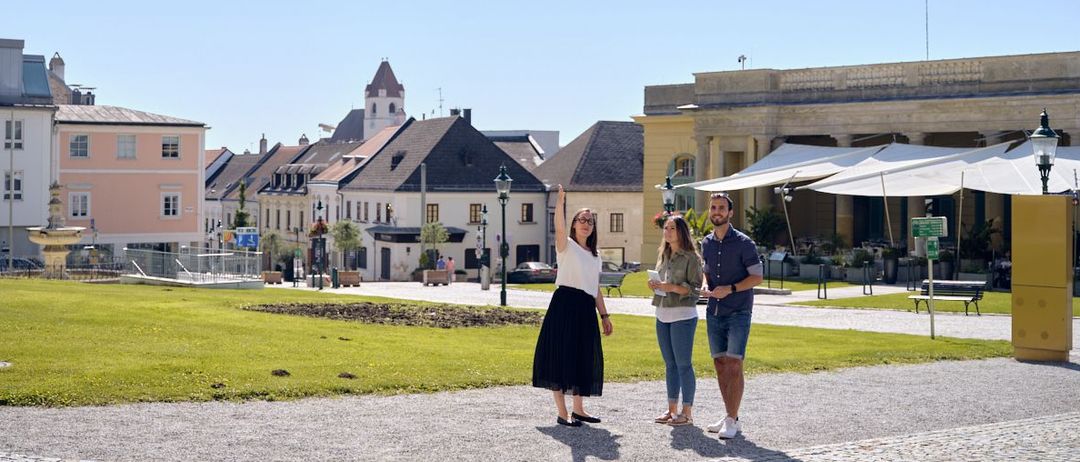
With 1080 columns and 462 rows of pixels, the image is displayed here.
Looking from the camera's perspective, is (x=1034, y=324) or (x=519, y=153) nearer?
(x=1034, y=324)

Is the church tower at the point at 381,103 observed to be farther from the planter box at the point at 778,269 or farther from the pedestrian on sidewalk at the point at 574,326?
the pedestrian on sidewalk at the point at 574,326

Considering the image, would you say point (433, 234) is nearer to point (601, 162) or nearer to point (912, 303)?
point (601, 162)

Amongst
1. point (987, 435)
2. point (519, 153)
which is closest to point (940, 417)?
point (987, 435)

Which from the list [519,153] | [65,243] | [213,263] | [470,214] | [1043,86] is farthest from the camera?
[519,153]

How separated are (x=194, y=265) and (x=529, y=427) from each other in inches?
1191

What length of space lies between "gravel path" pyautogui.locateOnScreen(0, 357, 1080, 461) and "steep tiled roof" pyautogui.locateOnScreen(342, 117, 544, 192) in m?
64.4

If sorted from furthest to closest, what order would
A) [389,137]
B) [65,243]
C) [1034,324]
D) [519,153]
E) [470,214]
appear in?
[519,153], [389,137], [470,214], [65,243], [1034,324]

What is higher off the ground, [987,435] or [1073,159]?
[1073,159]

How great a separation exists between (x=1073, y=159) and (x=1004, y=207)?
30.3 feet

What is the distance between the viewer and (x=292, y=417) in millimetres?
13133

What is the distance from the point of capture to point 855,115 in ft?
179

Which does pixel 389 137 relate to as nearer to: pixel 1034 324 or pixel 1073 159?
pixel 1073 159

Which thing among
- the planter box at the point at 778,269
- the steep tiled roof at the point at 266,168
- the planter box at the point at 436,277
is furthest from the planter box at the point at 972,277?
the steep tiled roof at the point at 266,168

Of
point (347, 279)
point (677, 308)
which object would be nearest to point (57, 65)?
point (347, 279)
